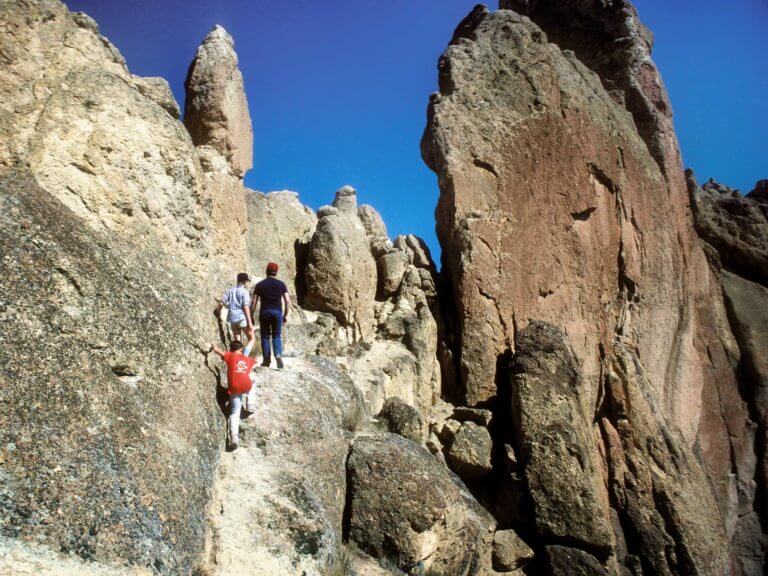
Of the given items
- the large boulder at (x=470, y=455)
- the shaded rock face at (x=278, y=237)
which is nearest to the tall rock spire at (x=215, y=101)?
the shaded rock face at (x=278, y=237)

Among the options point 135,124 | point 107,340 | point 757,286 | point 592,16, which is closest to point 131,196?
point 135,124

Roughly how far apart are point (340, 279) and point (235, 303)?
558 centimetres

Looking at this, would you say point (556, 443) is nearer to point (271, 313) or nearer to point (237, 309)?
point (271, 313)

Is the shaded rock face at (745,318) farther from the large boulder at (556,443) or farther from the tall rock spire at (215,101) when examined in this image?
the tall rock spire at (215,101)

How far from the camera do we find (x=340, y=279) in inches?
536

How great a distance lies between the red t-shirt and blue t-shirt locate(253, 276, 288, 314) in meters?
1.77

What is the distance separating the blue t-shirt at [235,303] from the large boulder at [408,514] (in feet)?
10.6

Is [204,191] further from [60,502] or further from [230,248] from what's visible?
[60,502]

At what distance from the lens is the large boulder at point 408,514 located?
26.0 ft

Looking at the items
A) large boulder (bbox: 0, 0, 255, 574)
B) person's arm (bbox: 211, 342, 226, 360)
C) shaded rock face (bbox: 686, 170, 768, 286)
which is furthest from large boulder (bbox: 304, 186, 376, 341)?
shaded rock face (bbox: 686, 170, 768, 286)

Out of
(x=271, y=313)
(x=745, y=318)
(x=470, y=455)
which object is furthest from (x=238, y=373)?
(x=745, y=318)

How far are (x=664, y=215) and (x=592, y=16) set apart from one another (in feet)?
33.0

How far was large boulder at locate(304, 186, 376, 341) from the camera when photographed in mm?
13602

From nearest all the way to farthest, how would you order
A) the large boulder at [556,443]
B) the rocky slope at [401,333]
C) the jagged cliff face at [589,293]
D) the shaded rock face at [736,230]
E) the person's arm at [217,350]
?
the rocky slope at [401,333], the person's arm at [217,350], the large boulder at [556,443], the jagged cliff face at [589,293], the shaded rock face at [736,230]
